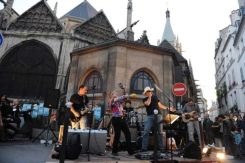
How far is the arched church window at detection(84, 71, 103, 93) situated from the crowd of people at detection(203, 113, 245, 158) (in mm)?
5884

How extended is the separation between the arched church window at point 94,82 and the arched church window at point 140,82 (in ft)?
5.75

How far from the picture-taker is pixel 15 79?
75.9 ft

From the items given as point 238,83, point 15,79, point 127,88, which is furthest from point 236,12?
point 15,79

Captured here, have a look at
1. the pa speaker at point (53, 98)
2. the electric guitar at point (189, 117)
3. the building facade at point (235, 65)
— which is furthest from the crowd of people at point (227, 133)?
the building facade at point (235, 65)

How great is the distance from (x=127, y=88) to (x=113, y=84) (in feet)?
2.60

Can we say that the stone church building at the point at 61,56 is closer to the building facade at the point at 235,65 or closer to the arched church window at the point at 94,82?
the arched church window at the point at 94,82

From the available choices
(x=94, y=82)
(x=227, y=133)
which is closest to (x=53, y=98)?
(x=94, y=82)

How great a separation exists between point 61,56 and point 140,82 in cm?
1403

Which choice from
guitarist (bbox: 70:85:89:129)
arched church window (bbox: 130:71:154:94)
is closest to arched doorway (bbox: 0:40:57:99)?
arched church window (bbox: 130:71:154:94)

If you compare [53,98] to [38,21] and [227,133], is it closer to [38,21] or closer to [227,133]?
[227,133]

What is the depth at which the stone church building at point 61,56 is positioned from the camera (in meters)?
12.6

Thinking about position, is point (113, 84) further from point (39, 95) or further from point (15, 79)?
point (15, 79)

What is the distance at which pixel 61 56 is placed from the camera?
78.5 ft

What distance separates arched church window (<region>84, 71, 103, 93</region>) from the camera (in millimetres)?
12242
